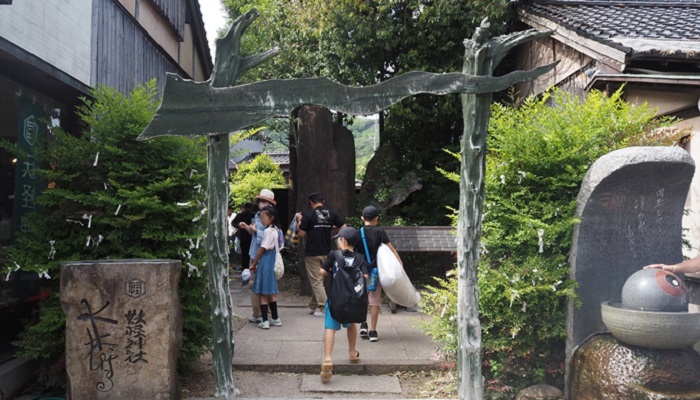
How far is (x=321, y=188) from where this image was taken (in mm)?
11836

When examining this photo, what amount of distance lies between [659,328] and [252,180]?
18470mm

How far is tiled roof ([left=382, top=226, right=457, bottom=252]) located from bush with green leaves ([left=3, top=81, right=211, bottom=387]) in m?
5.77

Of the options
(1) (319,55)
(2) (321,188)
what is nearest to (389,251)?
(2) (321,188)

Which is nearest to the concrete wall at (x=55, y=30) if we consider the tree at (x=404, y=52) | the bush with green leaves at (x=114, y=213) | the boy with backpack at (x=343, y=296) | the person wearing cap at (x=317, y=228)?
the bush with green leaves at (x=114, y=213)

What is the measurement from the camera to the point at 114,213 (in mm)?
5945

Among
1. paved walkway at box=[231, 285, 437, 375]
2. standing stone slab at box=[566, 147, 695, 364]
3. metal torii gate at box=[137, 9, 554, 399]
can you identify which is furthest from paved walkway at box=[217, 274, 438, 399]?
standing stone slab at box=[566, 147, 695, 364]

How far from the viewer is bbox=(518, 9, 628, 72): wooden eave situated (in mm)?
8758

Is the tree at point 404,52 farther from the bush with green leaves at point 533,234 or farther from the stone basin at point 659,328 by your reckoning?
the stone basin at point 659,328

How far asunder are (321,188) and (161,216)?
5.89 metres

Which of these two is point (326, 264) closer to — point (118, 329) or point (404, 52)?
point (118, 329)

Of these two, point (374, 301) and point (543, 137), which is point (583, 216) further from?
point (374, 301)

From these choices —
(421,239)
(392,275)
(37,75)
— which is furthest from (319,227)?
(37,75)

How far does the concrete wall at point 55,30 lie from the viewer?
18.8 ft

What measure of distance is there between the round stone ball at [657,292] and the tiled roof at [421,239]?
636 cm
